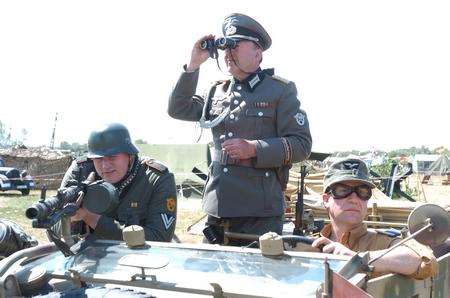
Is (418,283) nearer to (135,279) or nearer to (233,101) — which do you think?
(135,279)

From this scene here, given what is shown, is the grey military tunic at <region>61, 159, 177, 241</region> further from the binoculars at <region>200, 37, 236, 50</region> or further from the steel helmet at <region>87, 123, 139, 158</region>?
the binoculars at <region>200, 37, 236, 50</region>

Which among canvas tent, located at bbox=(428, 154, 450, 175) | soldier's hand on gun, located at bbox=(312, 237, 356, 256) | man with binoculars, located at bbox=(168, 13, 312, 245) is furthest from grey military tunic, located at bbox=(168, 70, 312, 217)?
canvas tent, located at bbox=(428, 154, 450, 175)

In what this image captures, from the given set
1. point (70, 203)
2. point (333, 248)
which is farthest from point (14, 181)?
point (333, 248)

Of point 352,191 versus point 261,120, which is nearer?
point 352,191

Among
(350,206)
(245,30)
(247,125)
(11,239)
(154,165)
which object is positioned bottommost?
(11,239)

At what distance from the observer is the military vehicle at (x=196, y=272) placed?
89.4 inches

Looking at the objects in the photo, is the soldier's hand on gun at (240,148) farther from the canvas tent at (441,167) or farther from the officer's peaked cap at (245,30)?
the canvas tent at (441,167)

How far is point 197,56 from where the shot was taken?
12.6 feet

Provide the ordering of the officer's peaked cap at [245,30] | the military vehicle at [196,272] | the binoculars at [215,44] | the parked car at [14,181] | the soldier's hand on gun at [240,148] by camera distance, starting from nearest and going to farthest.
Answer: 1. the military vehicle at [196,272]
2. the soldier's hand on gun at [240,148]
3. the binoculars at [215,44]
4. the officer's peaked cap at [245,30]
5. the parked car at [14,181]

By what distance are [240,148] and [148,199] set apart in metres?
0.73

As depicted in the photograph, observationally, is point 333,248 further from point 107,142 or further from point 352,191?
point 107,142

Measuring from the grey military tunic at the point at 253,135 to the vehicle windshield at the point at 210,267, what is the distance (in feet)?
3.67

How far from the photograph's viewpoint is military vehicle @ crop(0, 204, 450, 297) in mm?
2270

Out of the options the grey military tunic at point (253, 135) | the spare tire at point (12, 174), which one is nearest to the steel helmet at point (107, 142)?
the grey military tunic at point (253, 135)
